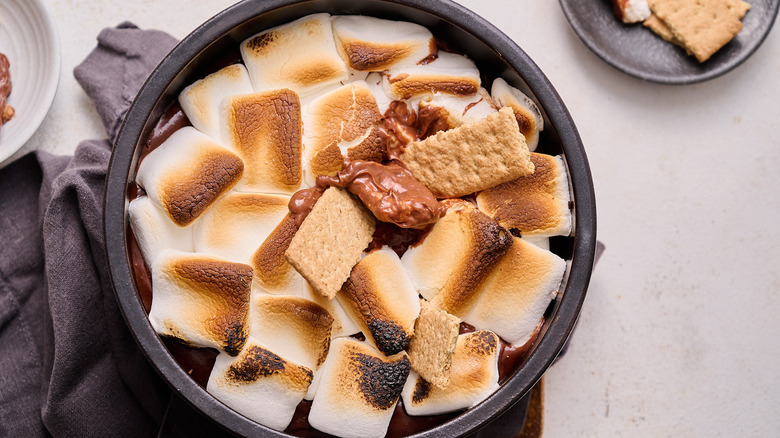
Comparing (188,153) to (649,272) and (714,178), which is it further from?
(714,178)

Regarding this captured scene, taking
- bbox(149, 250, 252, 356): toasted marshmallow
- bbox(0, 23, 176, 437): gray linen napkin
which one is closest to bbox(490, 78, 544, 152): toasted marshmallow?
bbox(149, 250, 252, 356): toasted marshmallow

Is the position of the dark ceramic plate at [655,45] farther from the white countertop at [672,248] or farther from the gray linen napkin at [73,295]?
the gray linen napkin at [73,295]

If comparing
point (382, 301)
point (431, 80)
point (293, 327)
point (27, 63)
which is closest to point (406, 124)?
point (431, 80)

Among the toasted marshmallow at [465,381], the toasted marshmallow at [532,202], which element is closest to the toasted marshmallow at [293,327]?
the toasted marshmallow at [465,381]

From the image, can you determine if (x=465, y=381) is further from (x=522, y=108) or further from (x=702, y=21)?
(x=702, y=21)

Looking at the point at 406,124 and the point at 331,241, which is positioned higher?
the point at 406,124

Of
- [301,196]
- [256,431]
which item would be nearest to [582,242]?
[301,196]
